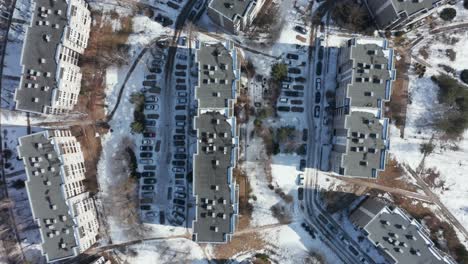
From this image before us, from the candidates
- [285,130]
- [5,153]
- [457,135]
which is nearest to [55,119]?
[5,153]

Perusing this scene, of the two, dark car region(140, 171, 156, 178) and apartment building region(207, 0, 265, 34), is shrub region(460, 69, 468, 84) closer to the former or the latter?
apartment building region(207, 0, 265, 34)

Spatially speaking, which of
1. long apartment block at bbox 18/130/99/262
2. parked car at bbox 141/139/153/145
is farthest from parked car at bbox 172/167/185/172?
long apartment block at bbox 18/130/99/262

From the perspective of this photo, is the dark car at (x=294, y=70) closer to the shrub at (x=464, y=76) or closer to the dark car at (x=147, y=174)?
the shrub at (x=464, y=76)

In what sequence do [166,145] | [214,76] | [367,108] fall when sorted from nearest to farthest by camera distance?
[367,108], [214,76], [166,145]

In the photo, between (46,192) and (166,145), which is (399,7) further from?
(46,192)

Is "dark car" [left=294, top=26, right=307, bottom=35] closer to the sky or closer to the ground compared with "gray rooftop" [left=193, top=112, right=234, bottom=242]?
closer to the sky

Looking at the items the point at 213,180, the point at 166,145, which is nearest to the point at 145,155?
the point at 166,145
